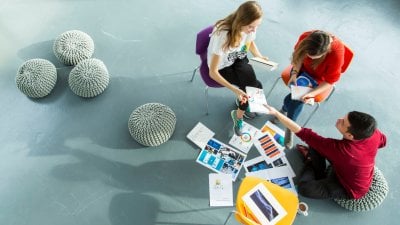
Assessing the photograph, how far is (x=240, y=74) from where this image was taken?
→ 288cm

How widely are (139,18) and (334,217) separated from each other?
3.42 meters

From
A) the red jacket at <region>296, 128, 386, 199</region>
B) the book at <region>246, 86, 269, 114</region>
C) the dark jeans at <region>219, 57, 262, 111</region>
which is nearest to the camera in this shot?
the red jacket at <region>296, 128, 386, 199</region>

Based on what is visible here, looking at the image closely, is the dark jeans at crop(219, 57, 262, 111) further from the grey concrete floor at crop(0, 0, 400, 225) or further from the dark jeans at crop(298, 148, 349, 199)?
the dark jeans at crop(298, 148, 349, 199)

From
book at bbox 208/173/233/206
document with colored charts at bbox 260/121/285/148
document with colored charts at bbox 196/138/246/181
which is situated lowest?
book at bbox 208/173/233/206

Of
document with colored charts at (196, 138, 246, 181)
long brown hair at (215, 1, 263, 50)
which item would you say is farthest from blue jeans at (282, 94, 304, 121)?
long brown hair at (215, 1, 263, 50)

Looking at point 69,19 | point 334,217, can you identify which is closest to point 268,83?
point 334,217

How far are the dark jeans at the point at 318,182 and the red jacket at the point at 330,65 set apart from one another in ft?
2.31

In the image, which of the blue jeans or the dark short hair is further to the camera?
the blue jeans

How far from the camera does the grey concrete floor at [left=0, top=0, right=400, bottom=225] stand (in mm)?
2777

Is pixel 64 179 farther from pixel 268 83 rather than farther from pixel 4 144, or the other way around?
pixel 268 83

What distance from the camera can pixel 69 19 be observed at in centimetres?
412

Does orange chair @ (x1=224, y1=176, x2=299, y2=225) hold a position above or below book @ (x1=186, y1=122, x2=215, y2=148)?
above

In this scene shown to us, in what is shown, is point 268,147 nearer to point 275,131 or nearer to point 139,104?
point 275,131

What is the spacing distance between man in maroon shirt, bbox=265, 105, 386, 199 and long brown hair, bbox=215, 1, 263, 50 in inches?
28.0
